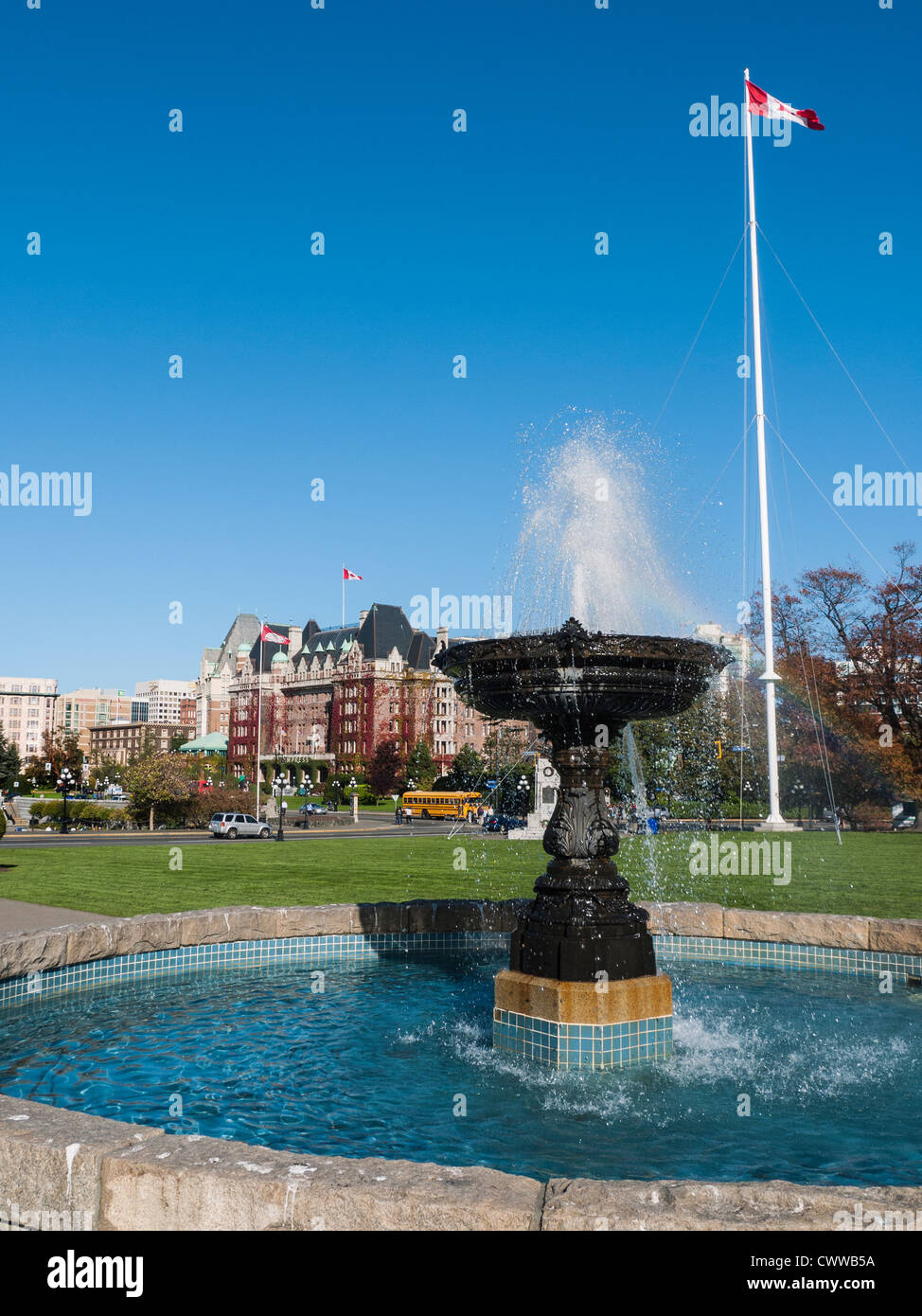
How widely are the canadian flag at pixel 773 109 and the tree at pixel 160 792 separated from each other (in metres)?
39.1

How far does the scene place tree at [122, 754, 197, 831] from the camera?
169 ft

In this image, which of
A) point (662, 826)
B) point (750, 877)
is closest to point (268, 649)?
point (662, 826)

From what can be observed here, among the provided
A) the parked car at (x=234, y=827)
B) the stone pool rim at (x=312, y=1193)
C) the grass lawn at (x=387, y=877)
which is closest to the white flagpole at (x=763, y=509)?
the grass lawn at (x=387, y=877)

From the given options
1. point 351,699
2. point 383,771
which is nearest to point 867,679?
point 383,771

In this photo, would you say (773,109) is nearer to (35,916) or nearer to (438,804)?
(35,916)

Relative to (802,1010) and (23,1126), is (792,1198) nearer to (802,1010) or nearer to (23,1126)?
(23,1126)

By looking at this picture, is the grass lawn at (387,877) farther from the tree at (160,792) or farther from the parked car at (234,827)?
the tree at (160,792)

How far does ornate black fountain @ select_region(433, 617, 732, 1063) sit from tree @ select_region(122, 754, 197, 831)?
45744 mm

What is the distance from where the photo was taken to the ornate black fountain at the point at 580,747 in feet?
26.4

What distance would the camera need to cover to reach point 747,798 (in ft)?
165

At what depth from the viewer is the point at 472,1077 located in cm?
741

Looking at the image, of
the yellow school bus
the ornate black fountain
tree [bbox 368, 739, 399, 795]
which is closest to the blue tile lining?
the ornate black fountain

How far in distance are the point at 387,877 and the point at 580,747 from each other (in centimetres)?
1334

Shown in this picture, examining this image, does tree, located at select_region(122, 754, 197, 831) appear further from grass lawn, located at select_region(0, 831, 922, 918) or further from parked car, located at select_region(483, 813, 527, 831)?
grass lawn, located at select_region(0, 831, 922, 918)
